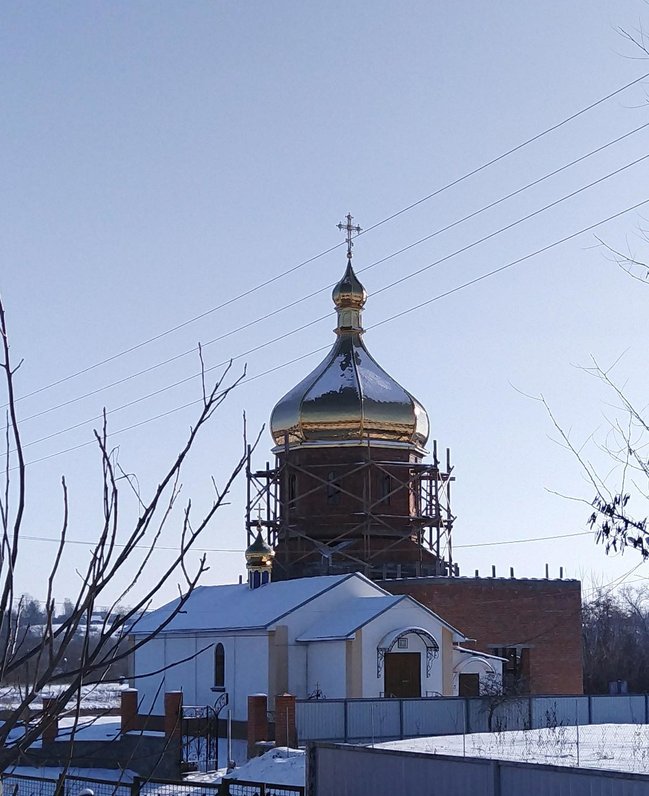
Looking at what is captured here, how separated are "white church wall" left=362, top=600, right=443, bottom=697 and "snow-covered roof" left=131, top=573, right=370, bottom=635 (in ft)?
5.88

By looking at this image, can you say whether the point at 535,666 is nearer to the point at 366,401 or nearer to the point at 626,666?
the point at 366,401

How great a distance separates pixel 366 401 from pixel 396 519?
11.5ft

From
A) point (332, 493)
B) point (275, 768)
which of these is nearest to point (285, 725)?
point (275, 768)

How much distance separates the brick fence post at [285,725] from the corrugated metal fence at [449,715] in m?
0.27

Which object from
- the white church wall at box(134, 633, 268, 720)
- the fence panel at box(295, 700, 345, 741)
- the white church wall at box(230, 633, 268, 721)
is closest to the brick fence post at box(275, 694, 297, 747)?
the fence panel at box(295, 700, 345, 741)

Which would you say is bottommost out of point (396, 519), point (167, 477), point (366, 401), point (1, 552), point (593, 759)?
point (593, 759)

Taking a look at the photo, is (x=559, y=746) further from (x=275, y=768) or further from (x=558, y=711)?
(x=275, y=768)

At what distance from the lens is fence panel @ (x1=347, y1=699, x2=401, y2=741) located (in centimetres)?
2245

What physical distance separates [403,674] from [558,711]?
355cm

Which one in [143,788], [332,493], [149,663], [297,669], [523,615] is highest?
[332,493]

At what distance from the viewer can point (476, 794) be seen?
40.2 feet

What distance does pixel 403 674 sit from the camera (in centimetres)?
2645

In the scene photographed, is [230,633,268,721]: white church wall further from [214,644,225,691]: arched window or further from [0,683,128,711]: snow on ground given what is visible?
[0,683,128,711]: snow on ground

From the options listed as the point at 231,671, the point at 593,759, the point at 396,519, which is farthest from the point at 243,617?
the point at 593,759
